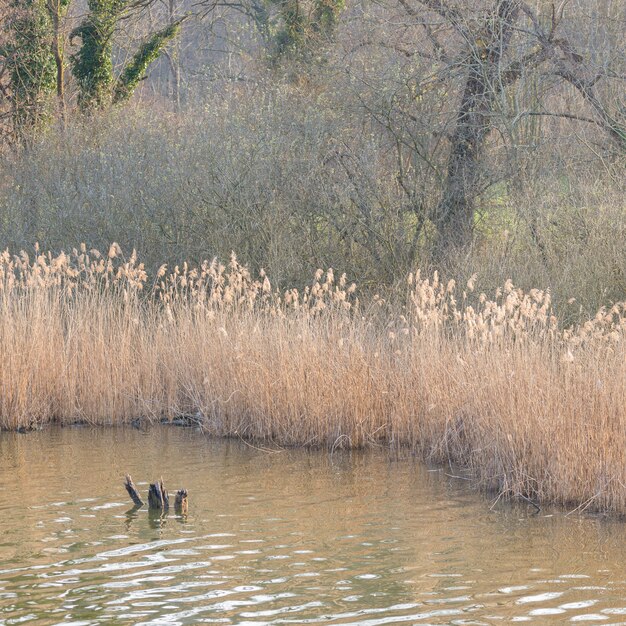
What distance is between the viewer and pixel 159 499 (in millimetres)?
7688

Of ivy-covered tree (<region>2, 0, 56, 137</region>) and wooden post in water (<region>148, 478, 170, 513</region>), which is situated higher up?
ivy-covered tree (<region>2, 0, 56, 137</region>)

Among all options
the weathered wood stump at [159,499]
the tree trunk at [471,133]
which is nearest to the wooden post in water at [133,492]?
the weathered wood stump at [159,499]

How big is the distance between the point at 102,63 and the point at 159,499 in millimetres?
15741

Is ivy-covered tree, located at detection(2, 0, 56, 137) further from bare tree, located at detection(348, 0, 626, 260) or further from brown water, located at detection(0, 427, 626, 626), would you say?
brown water, located at detection(0, 427, 626, 626)

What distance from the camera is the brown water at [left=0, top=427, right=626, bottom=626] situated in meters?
5.67

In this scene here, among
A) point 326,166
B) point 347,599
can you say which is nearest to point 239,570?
point 347,599

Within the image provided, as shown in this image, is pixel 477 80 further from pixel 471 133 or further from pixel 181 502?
pixel 181 502

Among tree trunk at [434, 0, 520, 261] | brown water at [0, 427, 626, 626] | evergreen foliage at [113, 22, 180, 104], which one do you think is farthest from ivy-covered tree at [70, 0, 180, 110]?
brown water at [0, 427, 626, 626]

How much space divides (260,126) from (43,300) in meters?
4.59

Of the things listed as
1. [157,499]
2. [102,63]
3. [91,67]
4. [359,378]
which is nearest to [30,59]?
[91,67]

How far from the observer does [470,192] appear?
14531 mm

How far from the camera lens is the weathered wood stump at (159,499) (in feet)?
25.1

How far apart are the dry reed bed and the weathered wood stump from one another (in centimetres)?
227

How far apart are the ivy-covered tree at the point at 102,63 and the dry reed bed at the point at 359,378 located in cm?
1031
